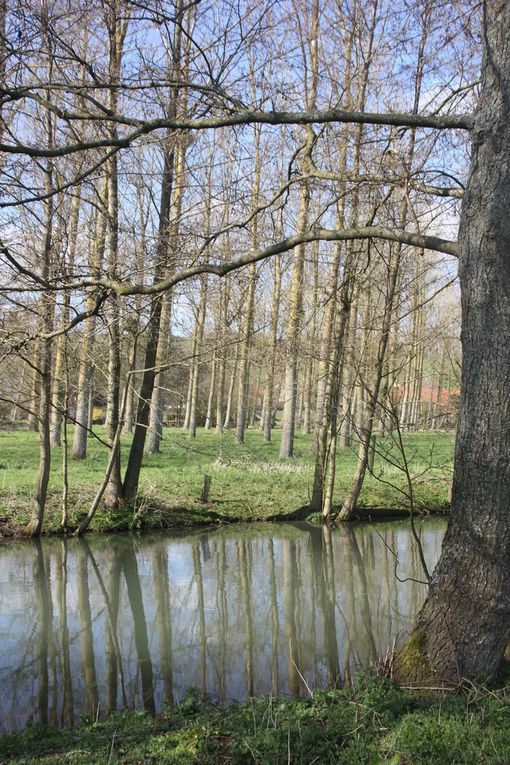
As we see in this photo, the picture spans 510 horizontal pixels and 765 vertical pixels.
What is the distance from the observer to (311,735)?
12.3 feet

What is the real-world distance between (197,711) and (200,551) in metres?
6.72

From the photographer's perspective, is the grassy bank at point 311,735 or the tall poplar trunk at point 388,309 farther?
the tall poplar trunk at point 388,309

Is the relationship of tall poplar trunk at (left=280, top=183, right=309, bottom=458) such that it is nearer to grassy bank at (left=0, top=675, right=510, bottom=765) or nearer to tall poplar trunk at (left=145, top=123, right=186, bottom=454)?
tall poplar trunk at (left=145, top=123, right=186, bottom=454)

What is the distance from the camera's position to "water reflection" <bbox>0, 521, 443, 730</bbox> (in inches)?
231

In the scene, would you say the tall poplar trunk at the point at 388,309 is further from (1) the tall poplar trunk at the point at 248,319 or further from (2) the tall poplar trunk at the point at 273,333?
(2) the tall poplar trunk at the point at 273,333

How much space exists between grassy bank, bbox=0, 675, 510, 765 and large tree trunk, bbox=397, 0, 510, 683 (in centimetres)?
34

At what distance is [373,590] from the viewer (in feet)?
29.4

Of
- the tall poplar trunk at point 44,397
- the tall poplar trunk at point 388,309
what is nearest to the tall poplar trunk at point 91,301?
the tall poplar trunk at point 44,397

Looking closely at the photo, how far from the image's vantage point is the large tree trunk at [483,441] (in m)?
4.43

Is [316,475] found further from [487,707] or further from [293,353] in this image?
[487,707]

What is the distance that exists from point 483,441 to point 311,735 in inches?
84.4

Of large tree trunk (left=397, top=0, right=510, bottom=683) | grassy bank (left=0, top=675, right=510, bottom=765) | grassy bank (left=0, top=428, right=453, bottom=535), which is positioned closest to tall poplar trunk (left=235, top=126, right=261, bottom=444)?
grassy bank (left=0, top=428, right=453, bottom=535)

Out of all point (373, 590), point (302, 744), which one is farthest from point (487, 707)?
point (373, 590)

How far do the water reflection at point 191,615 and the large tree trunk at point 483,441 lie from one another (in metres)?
1.67
